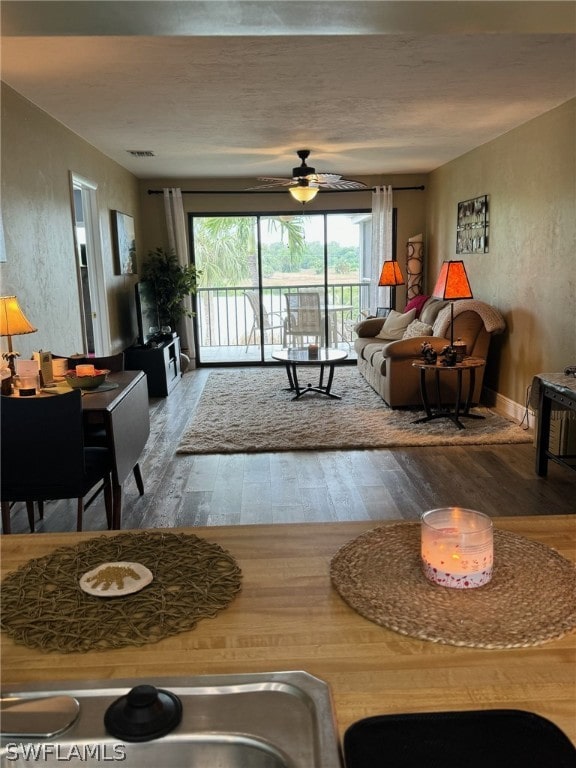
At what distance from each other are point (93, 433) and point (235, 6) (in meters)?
2.36

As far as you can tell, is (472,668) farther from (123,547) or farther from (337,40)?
(337,40)

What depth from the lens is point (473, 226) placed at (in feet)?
20.7

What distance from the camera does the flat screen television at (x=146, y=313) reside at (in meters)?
6.99

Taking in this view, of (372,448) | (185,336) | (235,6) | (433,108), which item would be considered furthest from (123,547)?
(185,336)

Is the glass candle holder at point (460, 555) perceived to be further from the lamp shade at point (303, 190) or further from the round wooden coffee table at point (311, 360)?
the lamp shade at point (303, 190)

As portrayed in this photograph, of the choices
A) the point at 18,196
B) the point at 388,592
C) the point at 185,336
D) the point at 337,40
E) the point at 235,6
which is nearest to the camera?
the point at 388,592

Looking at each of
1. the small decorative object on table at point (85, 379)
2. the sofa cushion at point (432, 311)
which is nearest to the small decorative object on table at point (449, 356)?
the sofa cushion at point (432, 311)

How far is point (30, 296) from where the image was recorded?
3887mm

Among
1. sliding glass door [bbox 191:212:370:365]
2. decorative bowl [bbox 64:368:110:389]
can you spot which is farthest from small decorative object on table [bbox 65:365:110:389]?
sliding glass door [bbox 191:212:370:365]

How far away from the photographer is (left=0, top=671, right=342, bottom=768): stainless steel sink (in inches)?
28.6

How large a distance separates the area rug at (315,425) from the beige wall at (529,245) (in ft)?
1.98

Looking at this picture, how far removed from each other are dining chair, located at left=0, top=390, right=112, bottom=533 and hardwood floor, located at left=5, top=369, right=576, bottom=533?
66cm

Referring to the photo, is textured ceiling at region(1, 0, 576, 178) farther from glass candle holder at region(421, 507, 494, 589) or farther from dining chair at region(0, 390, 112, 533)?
dining chair at region(0, 390, 112, 533)

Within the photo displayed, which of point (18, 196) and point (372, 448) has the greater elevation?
point (18, 196)
